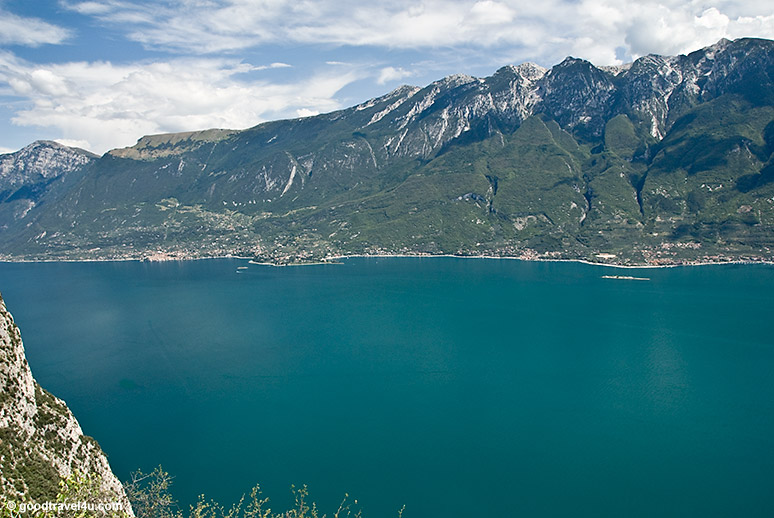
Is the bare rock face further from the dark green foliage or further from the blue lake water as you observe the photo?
the blue lake water

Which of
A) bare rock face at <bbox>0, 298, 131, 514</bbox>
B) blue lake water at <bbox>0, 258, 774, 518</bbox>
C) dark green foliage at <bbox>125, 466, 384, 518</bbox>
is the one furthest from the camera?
blue lake water at <bbox>0, 258, 774, 518</bbox>

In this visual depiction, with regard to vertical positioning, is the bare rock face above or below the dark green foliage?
above

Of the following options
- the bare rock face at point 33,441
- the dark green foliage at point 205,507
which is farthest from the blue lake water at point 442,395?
the bare rock face at point 33,441

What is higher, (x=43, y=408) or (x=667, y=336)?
(x=43, y=408)

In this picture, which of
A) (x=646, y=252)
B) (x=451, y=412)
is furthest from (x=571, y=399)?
(x=646, y=252)

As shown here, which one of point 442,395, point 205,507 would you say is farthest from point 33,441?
point 442,395

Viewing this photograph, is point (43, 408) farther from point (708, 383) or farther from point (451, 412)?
point (708, 383)

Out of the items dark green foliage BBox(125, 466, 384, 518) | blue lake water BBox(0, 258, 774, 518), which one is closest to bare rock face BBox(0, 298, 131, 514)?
dark green foliage BBox(125, 466, 384, 518)
